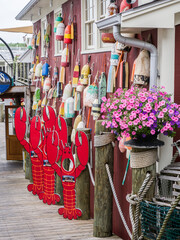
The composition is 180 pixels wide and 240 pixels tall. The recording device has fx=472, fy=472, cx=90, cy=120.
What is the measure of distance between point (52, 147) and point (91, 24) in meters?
2.41

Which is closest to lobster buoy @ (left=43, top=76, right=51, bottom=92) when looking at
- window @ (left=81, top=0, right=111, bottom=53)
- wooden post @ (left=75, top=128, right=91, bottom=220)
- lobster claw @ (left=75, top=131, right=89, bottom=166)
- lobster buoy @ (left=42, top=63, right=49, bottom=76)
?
lobster buoy @ (left=42, top=63, right=49, bottom=76)

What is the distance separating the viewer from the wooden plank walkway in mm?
7258

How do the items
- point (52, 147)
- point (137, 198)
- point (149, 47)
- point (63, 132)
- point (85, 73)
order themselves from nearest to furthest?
1. point (137, 198)
2. point (149, 47)
3. point (85, 73)
4. point (52, 147)
5. point (63, 132)

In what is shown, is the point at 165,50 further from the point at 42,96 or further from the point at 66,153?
the point at 42,96

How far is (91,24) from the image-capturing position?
29.0 feet

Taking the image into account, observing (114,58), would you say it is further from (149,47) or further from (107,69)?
(149,47)

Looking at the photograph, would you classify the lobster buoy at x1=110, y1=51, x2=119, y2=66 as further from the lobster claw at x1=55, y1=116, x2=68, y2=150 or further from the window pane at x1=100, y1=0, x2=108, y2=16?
the lobster claw at x1=55, y1=116, x2=68, y2=150

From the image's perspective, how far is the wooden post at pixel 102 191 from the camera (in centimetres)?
689

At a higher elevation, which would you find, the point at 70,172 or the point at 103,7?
the point at 103,7

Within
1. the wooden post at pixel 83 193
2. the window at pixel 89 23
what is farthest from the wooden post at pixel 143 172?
the window at pixel 89 23

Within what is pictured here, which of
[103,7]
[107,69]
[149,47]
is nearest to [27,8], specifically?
[103,7]

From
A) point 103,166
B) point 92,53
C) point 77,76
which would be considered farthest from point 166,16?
point 77,76

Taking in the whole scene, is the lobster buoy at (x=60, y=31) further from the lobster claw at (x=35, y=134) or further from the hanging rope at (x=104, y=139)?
the hanging rope at (x=104, y=139)

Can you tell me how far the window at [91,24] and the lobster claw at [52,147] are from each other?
1705mm
